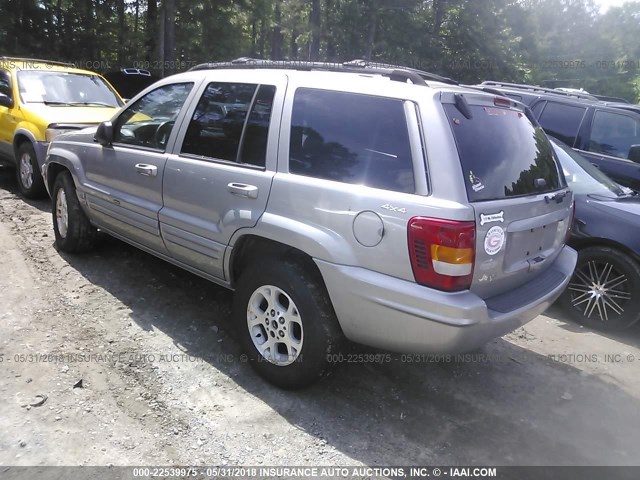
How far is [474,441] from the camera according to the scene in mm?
2947

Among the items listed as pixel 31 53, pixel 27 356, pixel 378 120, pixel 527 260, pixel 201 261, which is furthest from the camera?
pixel 31 53

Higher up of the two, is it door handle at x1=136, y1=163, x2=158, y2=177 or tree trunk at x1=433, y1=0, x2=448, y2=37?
tree trunk at x1=433, y1=0, x2=448, y2=37

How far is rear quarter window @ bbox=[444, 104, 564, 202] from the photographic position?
8.97ft

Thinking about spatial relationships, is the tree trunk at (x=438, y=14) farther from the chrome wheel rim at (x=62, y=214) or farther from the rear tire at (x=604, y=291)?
the chrome wheel rim at (x=62, y=214)

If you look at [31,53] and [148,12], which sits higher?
[148,12]

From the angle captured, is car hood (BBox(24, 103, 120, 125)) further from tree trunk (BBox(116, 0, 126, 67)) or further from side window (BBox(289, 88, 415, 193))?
tree trunk (BBox(116, 0, 126, 67))

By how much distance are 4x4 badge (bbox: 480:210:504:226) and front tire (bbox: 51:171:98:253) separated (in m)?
3.87

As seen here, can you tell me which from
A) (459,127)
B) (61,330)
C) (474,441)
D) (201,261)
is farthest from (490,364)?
(61,330)

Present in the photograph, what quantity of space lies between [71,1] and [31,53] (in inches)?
123

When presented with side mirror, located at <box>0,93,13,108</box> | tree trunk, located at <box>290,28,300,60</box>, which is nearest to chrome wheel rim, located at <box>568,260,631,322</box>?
side mirror, located at <box>0,93,13,108</box>

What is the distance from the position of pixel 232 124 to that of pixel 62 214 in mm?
2638

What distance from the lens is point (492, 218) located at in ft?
8.80

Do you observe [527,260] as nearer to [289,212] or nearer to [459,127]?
[459,127]

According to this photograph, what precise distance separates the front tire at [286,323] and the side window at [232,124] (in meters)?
0.75
